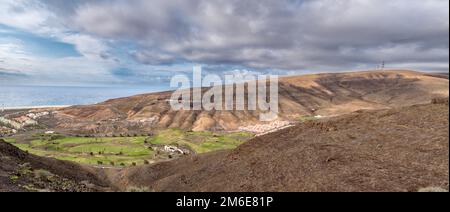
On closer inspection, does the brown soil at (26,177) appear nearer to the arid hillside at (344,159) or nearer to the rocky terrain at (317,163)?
the rocky terrain at (317,163)

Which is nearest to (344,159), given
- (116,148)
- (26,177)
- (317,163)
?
(317,163)

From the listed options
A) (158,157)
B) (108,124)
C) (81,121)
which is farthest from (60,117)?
(158,157)

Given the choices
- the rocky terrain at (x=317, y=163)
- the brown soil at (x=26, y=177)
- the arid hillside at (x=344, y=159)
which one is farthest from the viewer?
the brown soil at (x=26, y=177)

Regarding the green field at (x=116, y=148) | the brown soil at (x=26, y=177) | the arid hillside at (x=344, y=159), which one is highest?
the arid hillside at (x=344, y=159)

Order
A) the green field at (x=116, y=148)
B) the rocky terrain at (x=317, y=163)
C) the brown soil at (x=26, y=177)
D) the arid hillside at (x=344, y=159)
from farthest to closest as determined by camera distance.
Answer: the green field at (x=116, y=148) → the brown soil at (x=26, y=177) → the rocky terrain at (x=317, y=163) → the arid hillside at (x=344, y=159)

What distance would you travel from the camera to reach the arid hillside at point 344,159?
18094mm

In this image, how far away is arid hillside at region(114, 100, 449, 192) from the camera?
18.1m

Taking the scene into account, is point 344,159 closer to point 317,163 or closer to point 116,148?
point 317,163

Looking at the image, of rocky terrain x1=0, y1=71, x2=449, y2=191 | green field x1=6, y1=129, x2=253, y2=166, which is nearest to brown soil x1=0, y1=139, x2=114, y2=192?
rocky terrain x1=0, y1=71, x2=449, y2=191

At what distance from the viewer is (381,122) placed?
28.1 meters

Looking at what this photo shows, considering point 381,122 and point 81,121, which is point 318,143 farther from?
point 81,121

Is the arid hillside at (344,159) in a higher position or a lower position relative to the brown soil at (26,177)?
higher

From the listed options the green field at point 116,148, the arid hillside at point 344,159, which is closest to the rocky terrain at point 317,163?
the arid hillside at point 344,159

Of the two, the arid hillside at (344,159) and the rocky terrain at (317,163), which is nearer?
the arid hillside at (344,159)
